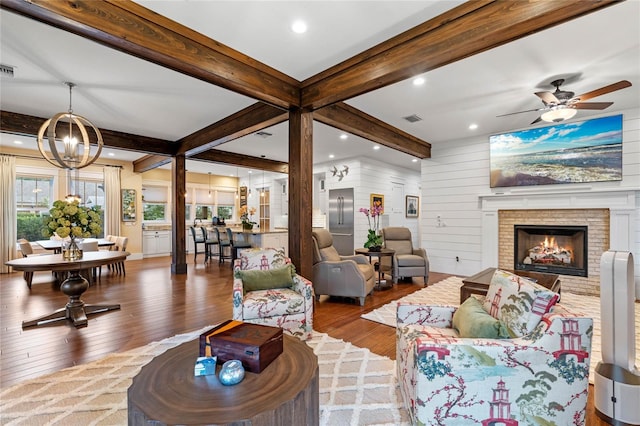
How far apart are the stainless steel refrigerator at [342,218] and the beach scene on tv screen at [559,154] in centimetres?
327

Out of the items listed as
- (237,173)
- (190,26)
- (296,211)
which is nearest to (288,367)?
(296,211)

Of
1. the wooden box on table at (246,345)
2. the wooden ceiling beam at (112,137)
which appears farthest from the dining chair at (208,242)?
the wooden box on table at (246,345)

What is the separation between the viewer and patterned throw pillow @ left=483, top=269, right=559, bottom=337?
159 centimetres

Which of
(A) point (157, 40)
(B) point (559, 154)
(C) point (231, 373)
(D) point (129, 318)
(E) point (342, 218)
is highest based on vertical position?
(A) point (157, 40)

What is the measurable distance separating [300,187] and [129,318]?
8.75ft

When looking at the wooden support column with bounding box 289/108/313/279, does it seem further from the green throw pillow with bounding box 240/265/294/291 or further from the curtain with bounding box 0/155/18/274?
the curtain with bounding box 0/155/18/274

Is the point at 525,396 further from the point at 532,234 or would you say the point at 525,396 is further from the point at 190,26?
the point at 532,234

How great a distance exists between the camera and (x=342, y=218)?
25.6ft

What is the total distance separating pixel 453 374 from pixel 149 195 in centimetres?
1019

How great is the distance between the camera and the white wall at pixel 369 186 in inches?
299

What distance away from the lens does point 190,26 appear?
2547mm

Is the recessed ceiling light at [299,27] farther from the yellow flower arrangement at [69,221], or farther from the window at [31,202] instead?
the window at [31,202]

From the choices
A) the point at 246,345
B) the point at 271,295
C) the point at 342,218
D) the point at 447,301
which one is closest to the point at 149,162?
the point at 342,218

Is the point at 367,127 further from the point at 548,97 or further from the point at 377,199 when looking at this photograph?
the point at 377,199
